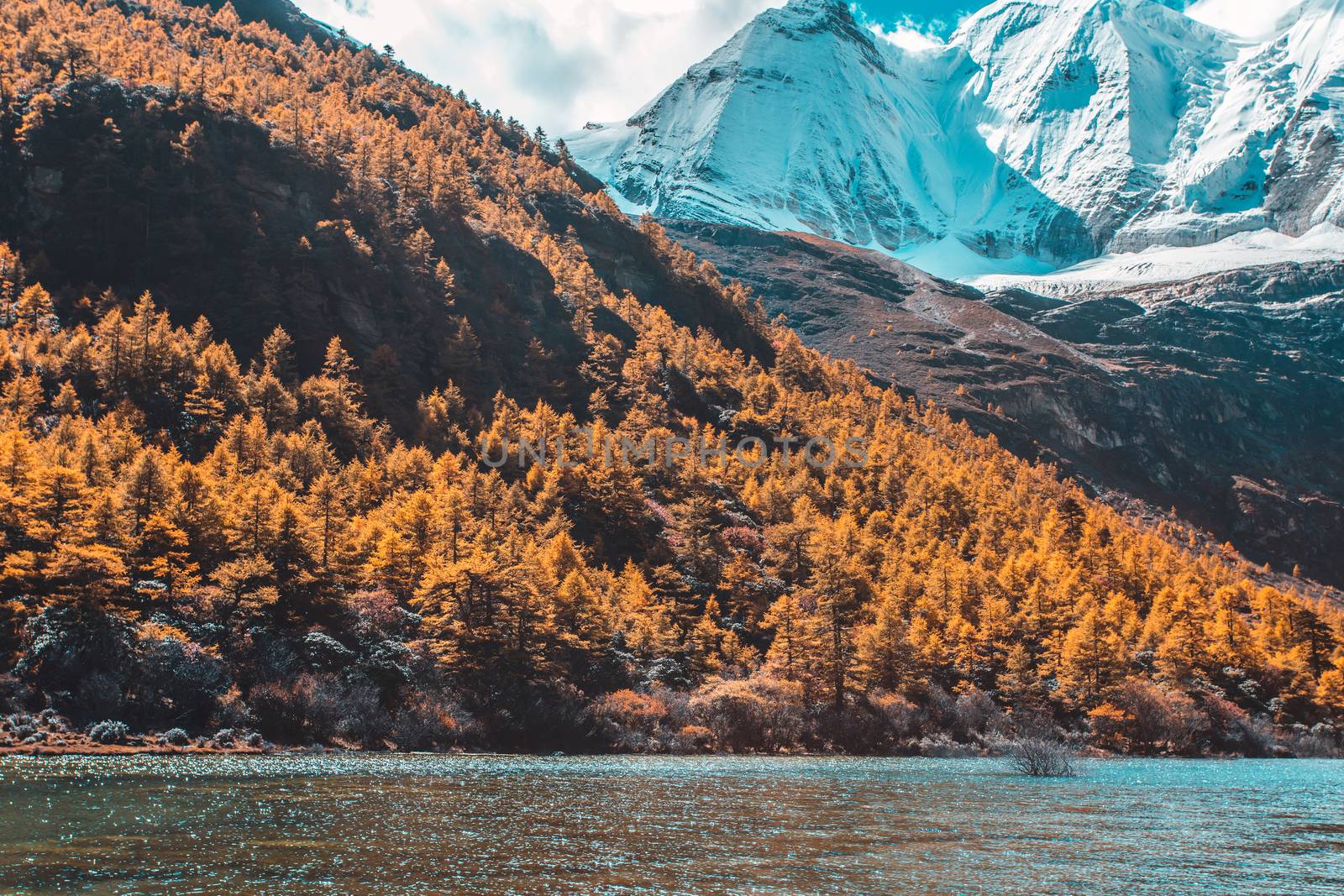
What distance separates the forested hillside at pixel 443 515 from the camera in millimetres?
69812

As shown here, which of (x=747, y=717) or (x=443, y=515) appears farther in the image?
(x=443, y=515)

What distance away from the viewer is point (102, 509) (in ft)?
226

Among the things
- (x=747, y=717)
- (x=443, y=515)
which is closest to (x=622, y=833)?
(x=747, y=717)

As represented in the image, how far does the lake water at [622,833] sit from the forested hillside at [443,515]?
21.0 meters

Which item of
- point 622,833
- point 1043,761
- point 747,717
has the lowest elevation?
point 747,717

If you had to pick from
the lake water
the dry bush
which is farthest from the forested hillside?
the lake water

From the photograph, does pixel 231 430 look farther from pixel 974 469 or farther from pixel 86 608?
pixel 974 469

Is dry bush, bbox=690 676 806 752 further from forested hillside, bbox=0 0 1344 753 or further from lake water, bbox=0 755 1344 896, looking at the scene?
lake water, bbox=0 755 1344 896

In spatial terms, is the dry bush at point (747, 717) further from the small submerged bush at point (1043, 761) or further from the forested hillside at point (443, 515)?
the small submerged bush at point (1043, 761)

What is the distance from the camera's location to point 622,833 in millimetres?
32781

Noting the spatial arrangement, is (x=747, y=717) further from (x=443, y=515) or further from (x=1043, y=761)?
(x=443, y=515)

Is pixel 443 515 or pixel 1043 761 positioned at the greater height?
pixel 443 515

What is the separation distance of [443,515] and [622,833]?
63.9m

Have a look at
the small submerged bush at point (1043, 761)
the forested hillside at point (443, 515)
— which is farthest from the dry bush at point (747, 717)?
the small submerged bush at point (1043, 761)
